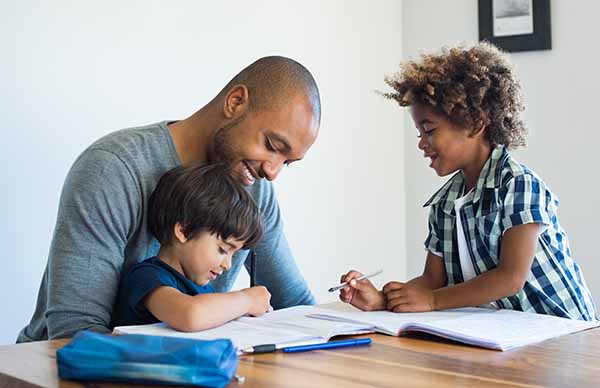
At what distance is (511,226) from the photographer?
165cm

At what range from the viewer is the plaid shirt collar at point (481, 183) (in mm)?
1764

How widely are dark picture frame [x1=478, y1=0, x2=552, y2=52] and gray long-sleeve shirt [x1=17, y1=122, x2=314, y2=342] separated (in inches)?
66.5

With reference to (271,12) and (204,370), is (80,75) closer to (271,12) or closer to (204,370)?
(271,12)

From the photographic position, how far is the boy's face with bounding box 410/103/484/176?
1.91 m

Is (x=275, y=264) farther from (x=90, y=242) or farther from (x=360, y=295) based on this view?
(x=90, y=242)

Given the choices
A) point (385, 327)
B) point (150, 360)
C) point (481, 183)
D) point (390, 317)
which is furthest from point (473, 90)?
point (150, 360)

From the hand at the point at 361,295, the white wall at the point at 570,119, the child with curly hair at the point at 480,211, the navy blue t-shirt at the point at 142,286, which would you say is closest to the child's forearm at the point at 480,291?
the child with curly hair at the point at 480,211

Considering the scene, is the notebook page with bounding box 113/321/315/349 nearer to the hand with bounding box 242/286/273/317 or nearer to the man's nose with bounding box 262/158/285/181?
the hand with bounding box 242/286/273/317

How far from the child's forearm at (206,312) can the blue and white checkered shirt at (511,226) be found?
1.95 feet

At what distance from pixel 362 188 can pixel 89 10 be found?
1296 millimetres

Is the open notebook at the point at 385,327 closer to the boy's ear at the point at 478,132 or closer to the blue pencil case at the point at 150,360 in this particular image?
the blue pencil case at the point at 150,360

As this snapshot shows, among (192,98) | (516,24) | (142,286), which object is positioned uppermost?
(516,24)

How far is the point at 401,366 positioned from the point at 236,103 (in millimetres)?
755

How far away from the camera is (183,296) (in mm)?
1310
